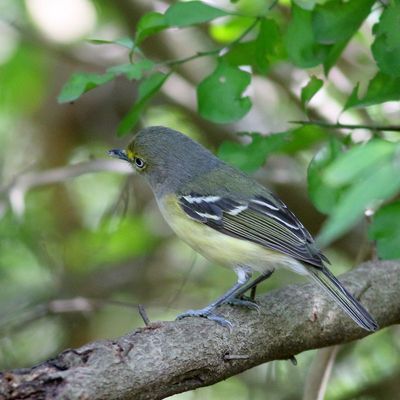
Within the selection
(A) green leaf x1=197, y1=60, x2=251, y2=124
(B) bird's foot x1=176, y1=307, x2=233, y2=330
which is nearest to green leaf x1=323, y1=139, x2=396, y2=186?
(B) bird's foot x1=176, y1=307, x2=233, y2=330

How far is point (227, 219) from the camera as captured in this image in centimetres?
428

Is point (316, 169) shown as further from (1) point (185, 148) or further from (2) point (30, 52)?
(2) point (30, 52)

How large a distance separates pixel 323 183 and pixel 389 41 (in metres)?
0.76

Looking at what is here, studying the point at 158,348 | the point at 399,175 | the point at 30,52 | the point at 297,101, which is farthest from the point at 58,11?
the point at 399,175

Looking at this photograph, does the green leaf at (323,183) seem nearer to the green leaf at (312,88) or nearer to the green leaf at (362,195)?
the green leaf at (312,88)

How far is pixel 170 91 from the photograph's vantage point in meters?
6.43

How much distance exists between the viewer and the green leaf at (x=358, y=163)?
1659 millimetres

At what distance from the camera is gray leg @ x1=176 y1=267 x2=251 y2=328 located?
11.3 ft

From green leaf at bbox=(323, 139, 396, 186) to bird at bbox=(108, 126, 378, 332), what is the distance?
6.00 ft

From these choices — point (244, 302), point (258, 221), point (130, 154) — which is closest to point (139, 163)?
point (130, 154)

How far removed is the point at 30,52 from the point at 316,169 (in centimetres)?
366

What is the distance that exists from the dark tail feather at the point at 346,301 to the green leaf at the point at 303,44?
3.33 feet

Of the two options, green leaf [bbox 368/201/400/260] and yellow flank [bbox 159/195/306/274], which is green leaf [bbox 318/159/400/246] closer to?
green leaf [bbox 368/201/400/260]

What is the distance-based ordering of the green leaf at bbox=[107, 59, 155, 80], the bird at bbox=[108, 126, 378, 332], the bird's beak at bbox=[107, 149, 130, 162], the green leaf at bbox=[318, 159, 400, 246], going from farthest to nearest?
the bird's beak at bbox=[107, 149, 130, 162]
the bird at bbox=[108, 126, 378, 332]
the green leaf at bbox=[107, 59, 155, 80]
the green leaf at bbox=[318, 159, 400, 246]
